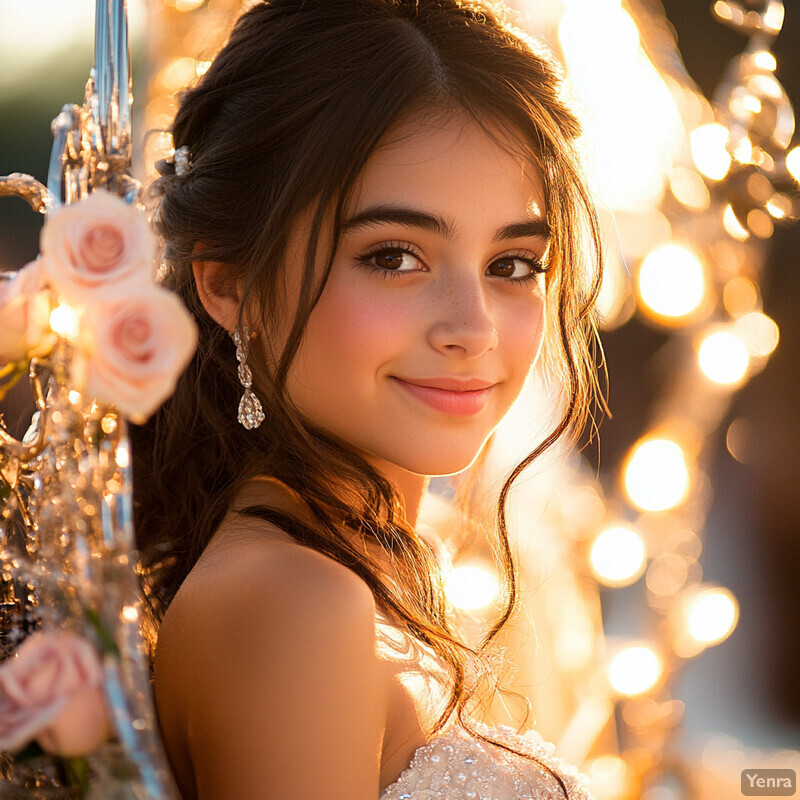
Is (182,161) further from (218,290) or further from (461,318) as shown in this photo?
(461,318)

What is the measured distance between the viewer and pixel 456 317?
39.2 inches

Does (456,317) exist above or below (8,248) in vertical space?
above

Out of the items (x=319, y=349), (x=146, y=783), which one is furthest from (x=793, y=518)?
(x=146, y=783)

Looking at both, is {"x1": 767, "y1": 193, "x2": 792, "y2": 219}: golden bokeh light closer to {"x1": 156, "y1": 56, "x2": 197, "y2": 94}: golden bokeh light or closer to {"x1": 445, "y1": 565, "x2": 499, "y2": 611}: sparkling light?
{"x1": 445, "y1": 565, "x2": 499, "y2": 611}: sparkling light

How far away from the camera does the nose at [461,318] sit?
990mm

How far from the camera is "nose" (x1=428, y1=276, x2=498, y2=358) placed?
990mm

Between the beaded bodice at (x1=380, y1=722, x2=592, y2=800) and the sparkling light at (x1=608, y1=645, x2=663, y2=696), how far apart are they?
0.96 metres

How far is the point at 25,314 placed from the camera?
0.55 metres

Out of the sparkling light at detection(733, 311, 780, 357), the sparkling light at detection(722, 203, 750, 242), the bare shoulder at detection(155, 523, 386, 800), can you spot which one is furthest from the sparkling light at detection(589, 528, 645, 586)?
the bare shoulder at detection(155, 523, 386, 800)

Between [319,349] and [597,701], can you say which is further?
[597,701]

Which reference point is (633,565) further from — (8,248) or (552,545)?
(8,248)

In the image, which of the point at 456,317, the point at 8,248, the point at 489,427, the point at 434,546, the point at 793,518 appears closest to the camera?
the point at 456,317

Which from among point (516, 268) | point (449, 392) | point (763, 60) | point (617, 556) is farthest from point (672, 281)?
point (449, 392)

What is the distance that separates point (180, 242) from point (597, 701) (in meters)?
1.48
